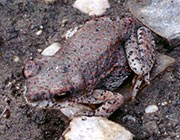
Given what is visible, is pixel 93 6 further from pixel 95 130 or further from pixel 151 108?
pixel 95 130

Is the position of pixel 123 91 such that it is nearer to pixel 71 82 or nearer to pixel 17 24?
pixel 71 82

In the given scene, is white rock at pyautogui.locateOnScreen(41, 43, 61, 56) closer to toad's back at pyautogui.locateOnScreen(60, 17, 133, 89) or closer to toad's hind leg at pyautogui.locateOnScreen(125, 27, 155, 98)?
toad's back at pyautogui.locateOnScreen(60, 17, 133, 89)

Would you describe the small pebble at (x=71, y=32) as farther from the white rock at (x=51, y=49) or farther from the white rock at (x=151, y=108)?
the white rock at (x=151, y=108)

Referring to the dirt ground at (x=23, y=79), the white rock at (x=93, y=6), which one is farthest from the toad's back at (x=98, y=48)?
the white rock at (x=93, y=6)

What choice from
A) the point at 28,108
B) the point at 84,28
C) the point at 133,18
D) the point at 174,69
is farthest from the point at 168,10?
the point at 28,108

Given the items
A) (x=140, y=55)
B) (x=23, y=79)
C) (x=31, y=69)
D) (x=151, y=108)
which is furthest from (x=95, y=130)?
(x=23, y=79)
